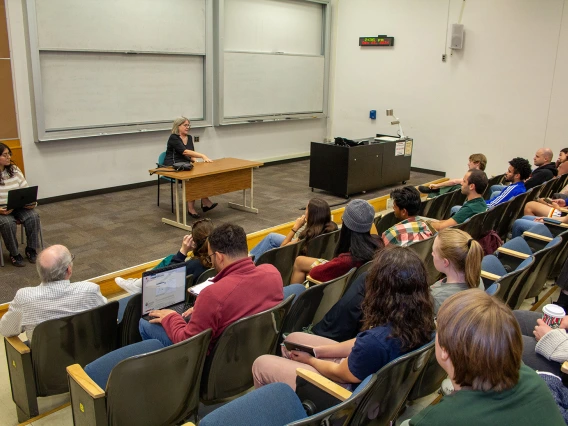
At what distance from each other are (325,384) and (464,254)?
97cm

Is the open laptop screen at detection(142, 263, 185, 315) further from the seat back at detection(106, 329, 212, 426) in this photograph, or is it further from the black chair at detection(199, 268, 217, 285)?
the seat back at detection(106, 329, 212, 426)

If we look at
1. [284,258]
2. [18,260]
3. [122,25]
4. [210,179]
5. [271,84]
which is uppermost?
[122,25]

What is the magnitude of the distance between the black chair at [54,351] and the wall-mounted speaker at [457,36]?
7.84 meters

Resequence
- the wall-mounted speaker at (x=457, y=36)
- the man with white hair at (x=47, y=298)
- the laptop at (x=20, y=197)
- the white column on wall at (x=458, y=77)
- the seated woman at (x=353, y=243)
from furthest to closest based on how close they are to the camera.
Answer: the wall-mounted speaker at (x=457, y=36), the white column on wall at (x=458, y=77), the laptop at (x=20, y=197), the seated woman at (x=353, y=243), the man with white hair at (x=47, y=298)

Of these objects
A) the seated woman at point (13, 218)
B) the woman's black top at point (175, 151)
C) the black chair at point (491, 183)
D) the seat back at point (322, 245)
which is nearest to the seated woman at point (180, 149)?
the woman's black top at point (175, 151)

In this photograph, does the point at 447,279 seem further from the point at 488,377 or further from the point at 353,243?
the point at 488,377

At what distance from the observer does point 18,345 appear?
2.55 m

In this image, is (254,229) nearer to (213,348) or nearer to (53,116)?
(53,116)

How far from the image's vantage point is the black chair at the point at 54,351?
2.50m

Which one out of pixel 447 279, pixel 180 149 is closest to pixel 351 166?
pixel 180 149

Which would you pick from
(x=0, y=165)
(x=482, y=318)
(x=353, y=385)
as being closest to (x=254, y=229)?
(x=0, y=165)

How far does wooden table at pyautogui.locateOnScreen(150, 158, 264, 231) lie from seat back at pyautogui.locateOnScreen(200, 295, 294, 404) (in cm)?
350

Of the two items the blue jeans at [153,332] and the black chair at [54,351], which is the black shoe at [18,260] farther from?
the blue jeans at [153,332]

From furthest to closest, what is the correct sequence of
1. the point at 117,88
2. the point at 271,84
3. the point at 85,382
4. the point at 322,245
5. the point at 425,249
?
the point at 271,84
the point at 117,88
the point at 322,245
the point at 425,249
the point at 85,382
